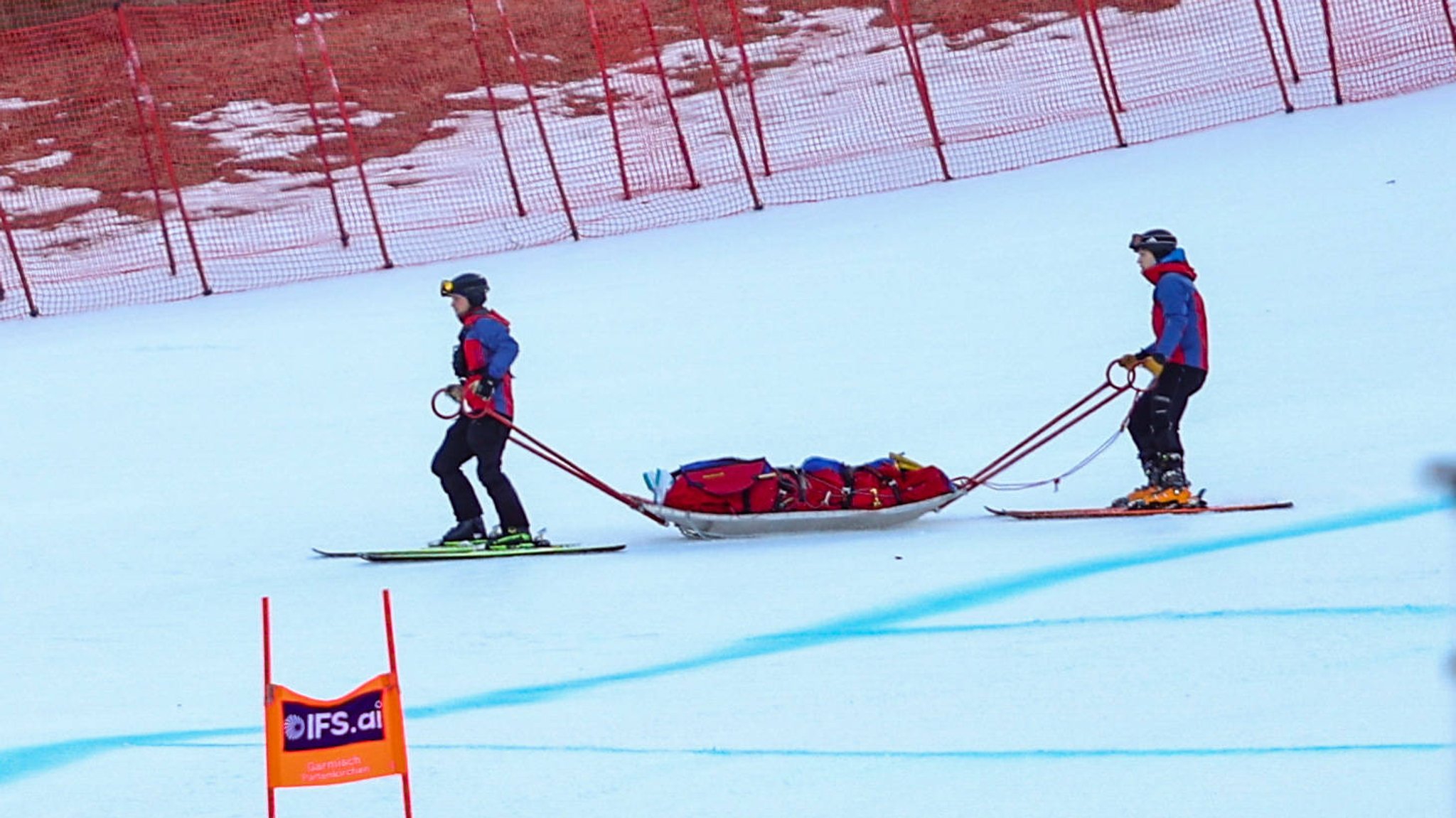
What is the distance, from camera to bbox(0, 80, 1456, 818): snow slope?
583 centimetres

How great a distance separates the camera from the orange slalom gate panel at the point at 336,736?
15.6 ft

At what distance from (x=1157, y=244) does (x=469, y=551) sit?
3.30 m

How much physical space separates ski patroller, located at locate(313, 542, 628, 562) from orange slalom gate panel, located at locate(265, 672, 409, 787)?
4225 millimetres

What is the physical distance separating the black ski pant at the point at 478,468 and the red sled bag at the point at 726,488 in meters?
0.75

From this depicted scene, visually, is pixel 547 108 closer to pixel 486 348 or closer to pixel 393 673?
pixel 486 348

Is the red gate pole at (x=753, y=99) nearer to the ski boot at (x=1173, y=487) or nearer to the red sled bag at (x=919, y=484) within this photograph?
the red sled bag at (x=919, y=484)

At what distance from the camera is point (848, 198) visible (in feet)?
59.0

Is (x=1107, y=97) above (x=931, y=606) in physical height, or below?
above

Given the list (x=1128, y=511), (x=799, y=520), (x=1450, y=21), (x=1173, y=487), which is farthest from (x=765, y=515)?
(x=1450, y=21)

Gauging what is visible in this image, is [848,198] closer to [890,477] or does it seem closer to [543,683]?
[890,477]

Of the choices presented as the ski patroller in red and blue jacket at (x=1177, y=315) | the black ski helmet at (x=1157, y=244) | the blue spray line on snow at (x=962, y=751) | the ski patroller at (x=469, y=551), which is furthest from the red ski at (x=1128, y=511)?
the blue spray line on snow at (x=962, y=751)

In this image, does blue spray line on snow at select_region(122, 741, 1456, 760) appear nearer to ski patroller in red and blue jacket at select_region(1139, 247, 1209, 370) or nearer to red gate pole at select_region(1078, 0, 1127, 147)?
ski patroller in red and blue jacket at select_region(1139, 247, 1209, 370)

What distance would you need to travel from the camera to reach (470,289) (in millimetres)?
8977

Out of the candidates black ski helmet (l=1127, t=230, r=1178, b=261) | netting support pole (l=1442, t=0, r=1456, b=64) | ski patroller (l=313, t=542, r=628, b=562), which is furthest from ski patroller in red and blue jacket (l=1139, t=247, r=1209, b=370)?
netting support pole (l=1442, t=0, r=1456, b=64)
